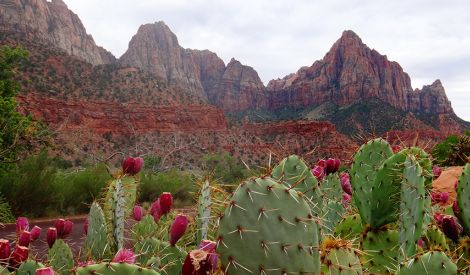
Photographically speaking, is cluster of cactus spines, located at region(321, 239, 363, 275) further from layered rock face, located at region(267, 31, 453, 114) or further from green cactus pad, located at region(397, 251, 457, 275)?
layered rock face, located at region(267, 31, 453, 114)

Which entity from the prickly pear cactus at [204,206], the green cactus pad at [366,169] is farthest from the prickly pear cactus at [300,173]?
the green cactus pad at [366,169]

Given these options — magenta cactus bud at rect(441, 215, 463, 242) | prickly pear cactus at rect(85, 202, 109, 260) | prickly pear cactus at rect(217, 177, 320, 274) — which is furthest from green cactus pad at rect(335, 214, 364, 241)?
prickly pear cactus at rect(217, 177, 320, 274)

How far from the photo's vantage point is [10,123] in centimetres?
1673

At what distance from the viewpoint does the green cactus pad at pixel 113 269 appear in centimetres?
191

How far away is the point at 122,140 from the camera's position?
5256 centimetres

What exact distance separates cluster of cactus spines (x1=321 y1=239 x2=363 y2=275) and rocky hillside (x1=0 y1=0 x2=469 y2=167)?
570 mm

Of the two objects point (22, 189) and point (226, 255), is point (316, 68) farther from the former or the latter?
point (226, 255)

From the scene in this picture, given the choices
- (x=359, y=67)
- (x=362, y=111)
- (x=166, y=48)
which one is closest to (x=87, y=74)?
(x=362, y=111)

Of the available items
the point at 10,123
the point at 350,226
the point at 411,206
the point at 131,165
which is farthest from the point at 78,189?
the point at 411,206

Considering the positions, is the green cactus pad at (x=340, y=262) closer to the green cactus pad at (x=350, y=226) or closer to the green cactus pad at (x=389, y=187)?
the green cactus pad at (x=389, y=187)

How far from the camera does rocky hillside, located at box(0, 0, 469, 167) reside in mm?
47438

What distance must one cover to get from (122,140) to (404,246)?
5101 centimetres

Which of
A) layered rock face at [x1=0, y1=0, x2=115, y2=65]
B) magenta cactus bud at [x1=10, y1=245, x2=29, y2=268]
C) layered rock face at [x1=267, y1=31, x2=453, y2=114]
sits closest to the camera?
magenta cactus bud at [x1=10, y1=245, x2=29, y2=268]

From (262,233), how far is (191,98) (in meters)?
67.2
